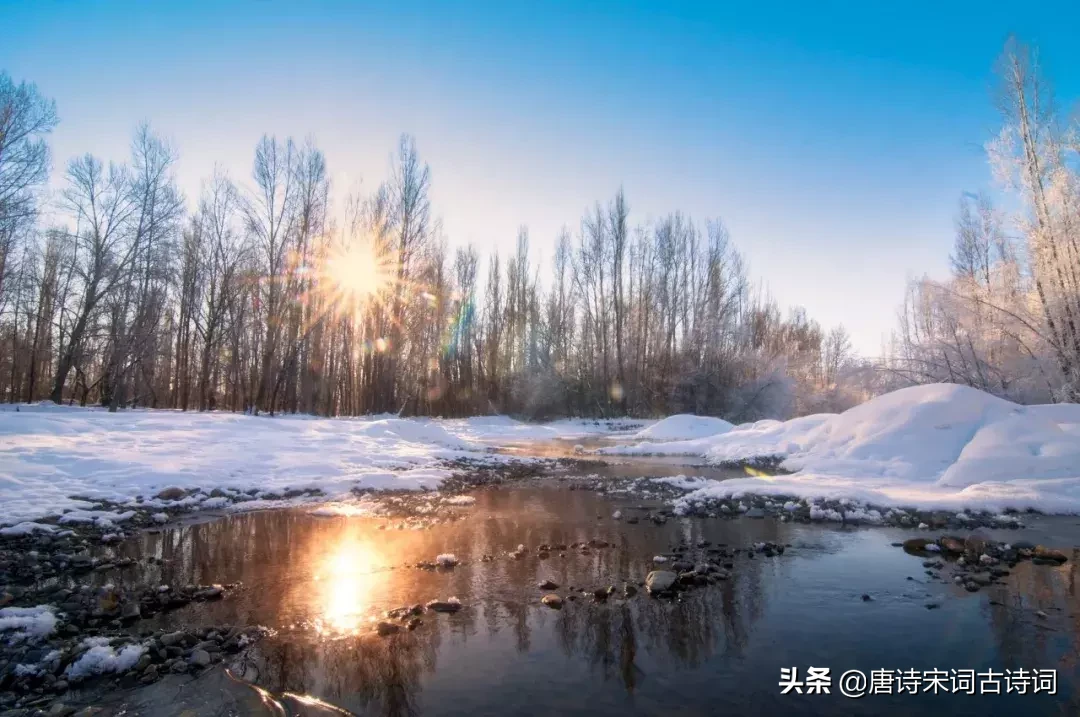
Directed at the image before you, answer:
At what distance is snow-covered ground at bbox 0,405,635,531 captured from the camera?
→ 7.94 meters

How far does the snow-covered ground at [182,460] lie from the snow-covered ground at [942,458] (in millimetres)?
7337

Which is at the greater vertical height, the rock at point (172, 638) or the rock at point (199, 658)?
the rock at point (172, 638)

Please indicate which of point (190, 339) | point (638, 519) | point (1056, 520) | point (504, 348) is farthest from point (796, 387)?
point (190, 339)

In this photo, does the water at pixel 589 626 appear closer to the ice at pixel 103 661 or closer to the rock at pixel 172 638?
the ice at pixel 103 661

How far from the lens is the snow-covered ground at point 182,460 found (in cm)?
Result: 794

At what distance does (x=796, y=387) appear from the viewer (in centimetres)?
3409

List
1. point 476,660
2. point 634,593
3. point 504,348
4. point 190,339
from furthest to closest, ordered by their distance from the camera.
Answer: point 504,348
point 190,339
point 634,593
point 476,660

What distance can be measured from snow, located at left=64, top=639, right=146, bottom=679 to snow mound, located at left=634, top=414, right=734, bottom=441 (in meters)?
21.4

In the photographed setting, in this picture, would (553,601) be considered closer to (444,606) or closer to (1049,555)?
(444,606)

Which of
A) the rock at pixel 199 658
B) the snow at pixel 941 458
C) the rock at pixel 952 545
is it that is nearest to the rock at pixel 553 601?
the rock at pixel 199 658

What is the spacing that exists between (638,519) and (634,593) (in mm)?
3218

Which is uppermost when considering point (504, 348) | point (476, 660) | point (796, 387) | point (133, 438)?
point (504, 348)

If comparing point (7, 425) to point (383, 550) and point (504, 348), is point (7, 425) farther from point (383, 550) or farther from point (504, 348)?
point (504, 348)

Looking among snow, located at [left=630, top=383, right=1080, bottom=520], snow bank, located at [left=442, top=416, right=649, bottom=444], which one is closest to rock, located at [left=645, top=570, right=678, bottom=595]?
snow, located at [left=630, top=383, right=1080, bottom=520]
